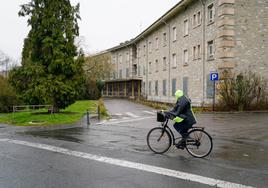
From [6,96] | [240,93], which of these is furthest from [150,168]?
[6,96]

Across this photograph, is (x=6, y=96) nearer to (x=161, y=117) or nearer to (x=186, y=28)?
(x=186, y=28)

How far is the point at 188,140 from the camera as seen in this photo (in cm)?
816

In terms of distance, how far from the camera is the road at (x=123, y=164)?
5.78 meters

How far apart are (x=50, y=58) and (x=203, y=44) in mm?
12627

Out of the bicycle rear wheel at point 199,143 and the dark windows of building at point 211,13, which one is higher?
the dark windows of building at point 211,13

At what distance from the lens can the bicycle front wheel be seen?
839 centimetres

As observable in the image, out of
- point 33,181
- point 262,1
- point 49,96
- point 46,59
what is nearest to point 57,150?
point 33,181

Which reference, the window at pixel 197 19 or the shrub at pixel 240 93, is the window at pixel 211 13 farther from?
the shrub at pixel 240 93

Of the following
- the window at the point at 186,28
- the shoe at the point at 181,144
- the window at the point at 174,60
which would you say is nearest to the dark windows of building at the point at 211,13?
the window at the point at 186,28

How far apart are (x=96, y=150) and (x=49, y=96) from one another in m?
10.6

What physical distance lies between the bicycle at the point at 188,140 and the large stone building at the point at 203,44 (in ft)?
48.1

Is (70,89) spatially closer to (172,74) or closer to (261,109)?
(261,109)

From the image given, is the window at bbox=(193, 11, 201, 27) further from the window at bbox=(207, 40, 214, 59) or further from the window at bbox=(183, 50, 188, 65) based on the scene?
the window at bbox=(183, 50, 188, 65)

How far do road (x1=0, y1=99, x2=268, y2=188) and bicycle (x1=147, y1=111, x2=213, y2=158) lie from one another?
0.62 feet
